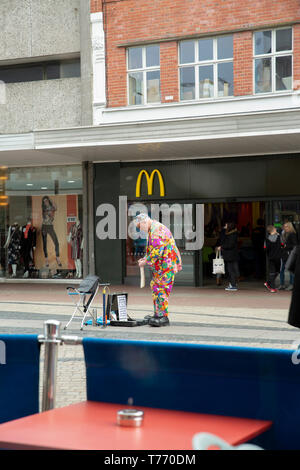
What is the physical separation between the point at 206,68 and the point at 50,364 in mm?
15360

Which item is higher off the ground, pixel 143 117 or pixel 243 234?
pixel 143 117

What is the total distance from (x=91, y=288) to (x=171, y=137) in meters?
6.36

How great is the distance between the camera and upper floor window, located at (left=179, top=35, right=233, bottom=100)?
17547 mm

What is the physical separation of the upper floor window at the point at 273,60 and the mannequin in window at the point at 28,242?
838 cm

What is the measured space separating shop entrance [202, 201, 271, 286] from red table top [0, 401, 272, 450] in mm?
16661

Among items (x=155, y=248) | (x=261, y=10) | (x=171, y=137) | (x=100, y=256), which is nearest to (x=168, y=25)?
(x=261, y=10)

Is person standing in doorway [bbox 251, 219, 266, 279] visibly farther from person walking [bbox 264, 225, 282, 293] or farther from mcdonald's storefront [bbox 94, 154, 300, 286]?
person walking [bbox 264, 225, 282, 293]

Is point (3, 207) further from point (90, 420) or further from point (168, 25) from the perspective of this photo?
point (90, 420)

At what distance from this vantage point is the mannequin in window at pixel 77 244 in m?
20.3

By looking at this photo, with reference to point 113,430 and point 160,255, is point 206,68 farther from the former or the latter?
point 113,430

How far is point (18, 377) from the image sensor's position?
3.87 metres

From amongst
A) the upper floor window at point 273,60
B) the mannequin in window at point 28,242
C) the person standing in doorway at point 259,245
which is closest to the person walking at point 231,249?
the person standing in doorway at point 259,245

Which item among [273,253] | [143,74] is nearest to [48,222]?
[143,74]

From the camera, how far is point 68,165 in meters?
20.4
